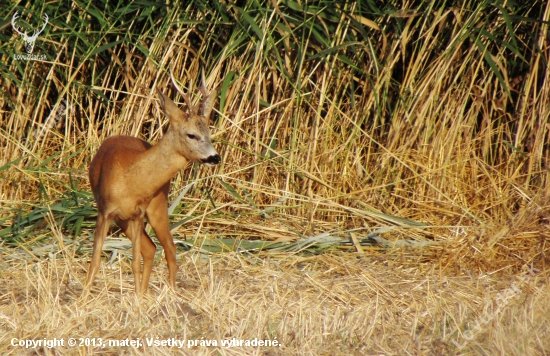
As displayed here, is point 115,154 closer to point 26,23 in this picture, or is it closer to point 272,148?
point 272,148

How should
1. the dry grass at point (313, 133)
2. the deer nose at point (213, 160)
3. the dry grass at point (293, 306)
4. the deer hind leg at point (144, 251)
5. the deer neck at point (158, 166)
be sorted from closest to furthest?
the dry grass at point (293, 306), the deer nose at point (213, 160), the deer neck at point (158, 166), the deer hind leg at point (144, 251), the dry grass at point (313, 133)

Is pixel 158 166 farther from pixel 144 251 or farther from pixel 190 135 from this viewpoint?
pixel 144 251

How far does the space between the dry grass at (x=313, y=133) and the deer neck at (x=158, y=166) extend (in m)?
0.72

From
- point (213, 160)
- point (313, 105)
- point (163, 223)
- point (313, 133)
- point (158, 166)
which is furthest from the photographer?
point (313, 105)

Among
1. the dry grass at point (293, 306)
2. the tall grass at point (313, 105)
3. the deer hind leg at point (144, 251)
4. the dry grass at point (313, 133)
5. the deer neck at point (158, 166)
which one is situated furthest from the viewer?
the tall grass at point (313, 105)

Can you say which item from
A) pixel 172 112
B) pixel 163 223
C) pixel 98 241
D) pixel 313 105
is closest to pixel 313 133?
pixel 313 105

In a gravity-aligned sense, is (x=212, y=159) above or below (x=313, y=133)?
above

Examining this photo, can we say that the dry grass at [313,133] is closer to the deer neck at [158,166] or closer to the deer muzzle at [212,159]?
the deer neck at [158,166]

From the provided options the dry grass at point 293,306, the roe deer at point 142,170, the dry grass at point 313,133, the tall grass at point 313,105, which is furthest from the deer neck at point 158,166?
the tall grass at point 313,105

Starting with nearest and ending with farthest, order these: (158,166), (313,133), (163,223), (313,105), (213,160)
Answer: (213,160) → (158,166) → (163,223) → (313,133) → (313,105)

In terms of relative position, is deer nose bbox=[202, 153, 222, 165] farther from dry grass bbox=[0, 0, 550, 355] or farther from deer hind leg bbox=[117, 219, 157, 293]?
dry grass bbox=[0, 0, 550, 355]

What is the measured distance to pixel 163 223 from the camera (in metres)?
3.86

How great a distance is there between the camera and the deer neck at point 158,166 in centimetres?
357

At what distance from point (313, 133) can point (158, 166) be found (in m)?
1.78
